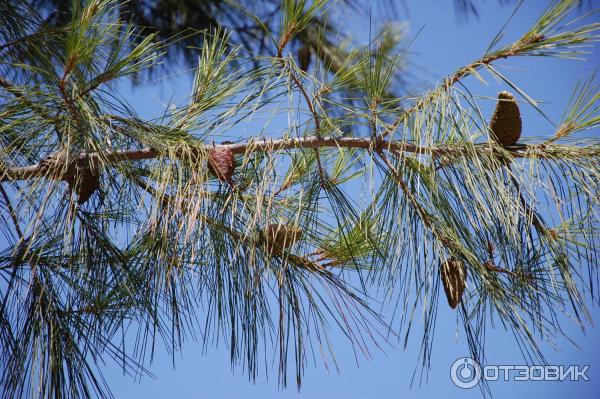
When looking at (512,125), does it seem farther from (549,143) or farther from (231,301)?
(231,301)

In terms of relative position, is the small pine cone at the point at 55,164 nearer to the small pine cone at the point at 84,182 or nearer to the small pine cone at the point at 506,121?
the small pine cone at the point at 84,182

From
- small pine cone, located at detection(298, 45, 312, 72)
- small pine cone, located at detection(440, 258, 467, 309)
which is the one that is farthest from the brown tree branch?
small pine cone, located at detection(298, 45, 312, 72)

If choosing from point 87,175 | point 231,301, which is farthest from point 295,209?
point 87,175

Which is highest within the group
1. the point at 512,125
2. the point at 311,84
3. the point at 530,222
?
the point at 311,84

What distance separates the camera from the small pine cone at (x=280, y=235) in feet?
3.08

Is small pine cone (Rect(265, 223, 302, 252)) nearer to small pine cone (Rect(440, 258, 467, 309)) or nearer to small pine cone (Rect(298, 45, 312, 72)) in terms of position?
small pine cone (Rect(440, 258, 467, 309))

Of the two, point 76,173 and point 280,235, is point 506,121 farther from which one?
point 76,173

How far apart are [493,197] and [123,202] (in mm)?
464

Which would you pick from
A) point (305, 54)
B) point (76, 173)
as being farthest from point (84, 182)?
point (305, 54)

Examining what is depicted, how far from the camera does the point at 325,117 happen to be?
919 millimetres

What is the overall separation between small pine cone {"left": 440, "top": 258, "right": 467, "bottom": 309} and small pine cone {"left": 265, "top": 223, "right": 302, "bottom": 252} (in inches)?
6.7

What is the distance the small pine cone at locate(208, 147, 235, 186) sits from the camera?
0.92m

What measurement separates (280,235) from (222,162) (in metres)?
0.11

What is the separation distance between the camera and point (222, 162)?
0.92m
